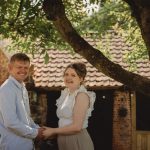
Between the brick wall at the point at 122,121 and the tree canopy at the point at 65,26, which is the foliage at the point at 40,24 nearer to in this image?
the tree canopy at the point at 65,26

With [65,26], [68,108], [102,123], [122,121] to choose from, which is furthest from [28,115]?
[102,123]

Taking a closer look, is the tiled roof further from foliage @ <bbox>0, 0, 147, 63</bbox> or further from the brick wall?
foliage @ <bbox>0, 0, 147, 63</bbox>

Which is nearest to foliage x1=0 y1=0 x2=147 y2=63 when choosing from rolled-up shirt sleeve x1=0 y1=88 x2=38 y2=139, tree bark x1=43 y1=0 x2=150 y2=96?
tree bark x1=43 y1=0 x2=150 y2=96

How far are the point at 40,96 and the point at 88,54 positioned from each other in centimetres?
899

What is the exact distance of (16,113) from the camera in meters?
4.50

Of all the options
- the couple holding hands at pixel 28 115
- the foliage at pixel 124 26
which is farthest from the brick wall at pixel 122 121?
the couple holding hands at pixel 28 115

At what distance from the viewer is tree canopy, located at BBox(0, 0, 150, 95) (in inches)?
222

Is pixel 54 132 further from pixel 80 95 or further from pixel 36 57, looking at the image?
pixel 36 57

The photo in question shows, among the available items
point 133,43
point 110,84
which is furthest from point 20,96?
point 110,84

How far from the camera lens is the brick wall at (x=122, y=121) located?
14.9m

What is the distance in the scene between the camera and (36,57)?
15.9 m

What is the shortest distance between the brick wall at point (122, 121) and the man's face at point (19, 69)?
10.4 meters

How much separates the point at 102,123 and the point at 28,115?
11.3 metres

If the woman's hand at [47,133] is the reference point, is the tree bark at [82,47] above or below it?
above
